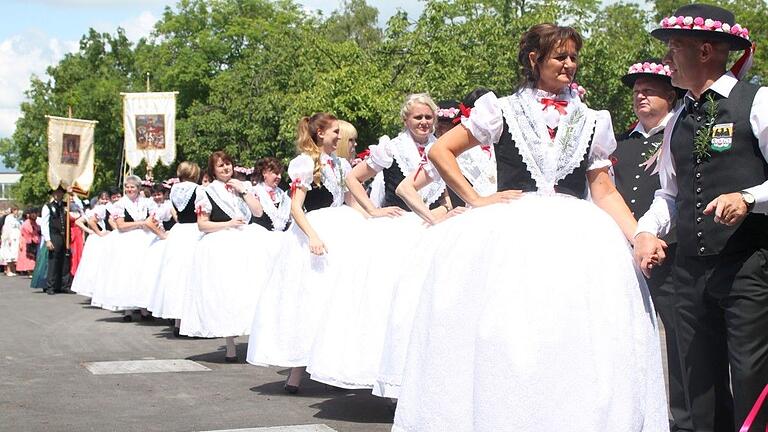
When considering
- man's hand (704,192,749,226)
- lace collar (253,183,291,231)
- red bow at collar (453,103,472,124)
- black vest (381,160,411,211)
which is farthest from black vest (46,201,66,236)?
man's hand (704,192,749,226)

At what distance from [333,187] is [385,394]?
2749mm

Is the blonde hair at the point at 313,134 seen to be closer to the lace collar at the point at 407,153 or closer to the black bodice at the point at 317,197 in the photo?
the black bodice at the point at 317,197

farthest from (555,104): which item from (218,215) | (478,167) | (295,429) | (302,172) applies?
(218,215)

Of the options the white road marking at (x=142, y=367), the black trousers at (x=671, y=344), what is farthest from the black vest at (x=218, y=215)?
the black trousers at (x=671, y=344)

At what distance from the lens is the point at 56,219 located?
25.5m

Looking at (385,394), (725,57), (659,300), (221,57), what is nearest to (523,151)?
(725,57)

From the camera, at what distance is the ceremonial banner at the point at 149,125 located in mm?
32500

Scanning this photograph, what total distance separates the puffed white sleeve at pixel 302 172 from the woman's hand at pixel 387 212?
880 mm

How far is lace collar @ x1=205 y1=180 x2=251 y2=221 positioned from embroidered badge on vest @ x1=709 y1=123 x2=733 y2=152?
7.82m

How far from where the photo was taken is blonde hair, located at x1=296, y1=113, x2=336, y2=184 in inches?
368

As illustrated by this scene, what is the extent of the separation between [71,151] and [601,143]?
25213 mm

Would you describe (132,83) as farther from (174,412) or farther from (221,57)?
(174,412)

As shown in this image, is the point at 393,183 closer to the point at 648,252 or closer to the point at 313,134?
the point at 313,134

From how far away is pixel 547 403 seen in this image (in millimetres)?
4566
